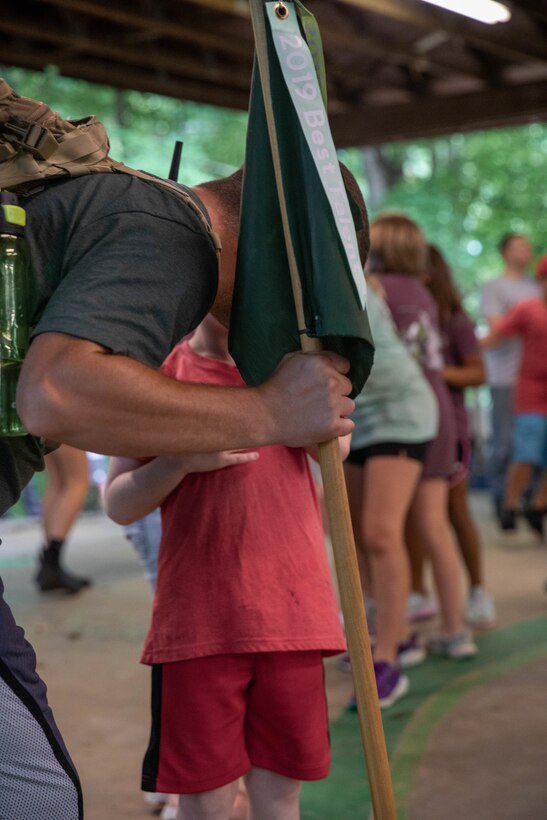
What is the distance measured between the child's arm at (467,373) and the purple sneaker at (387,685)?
147 cm

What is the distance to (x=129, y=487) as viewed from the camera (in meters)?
2.04

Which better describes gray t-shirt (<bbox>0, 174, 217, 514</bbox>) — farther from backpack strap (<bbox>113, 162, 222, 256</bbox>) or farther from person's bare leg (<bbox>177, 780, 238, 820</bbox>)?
person's bare leg (<bbox>177, 780, 238, 820</bbox>)

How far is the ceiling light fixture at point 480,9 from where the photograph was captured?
575 cm

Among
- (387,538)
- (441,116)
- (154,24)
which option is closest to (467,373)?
(387,538)

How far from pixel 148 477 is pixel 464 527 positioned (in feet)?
10.6

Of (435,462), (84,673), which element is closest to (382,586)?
(435,462)

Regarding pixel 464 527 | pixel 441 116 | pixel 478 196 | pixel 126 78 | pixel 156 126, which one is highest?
pixel 156 126

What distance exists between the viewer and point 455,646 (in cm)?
444

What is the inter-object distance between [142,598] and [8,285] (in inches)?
174

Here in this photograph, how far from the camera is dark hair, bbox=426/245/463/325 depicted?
15.8 feet

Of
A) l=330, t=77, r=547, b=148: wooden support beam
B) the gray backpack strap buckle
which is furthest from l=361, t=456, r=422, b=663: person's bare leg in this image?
l=330, t=77, r=547, b=148: wooden support beam

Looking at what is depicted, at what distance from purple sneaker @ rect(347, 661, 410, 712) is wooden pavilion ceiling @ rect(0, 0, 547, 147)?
158 inches

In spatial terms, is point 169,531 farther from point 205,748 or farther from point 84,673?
point 84,673

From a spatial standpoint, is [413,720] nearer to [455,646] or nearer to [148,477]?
[455,646]
